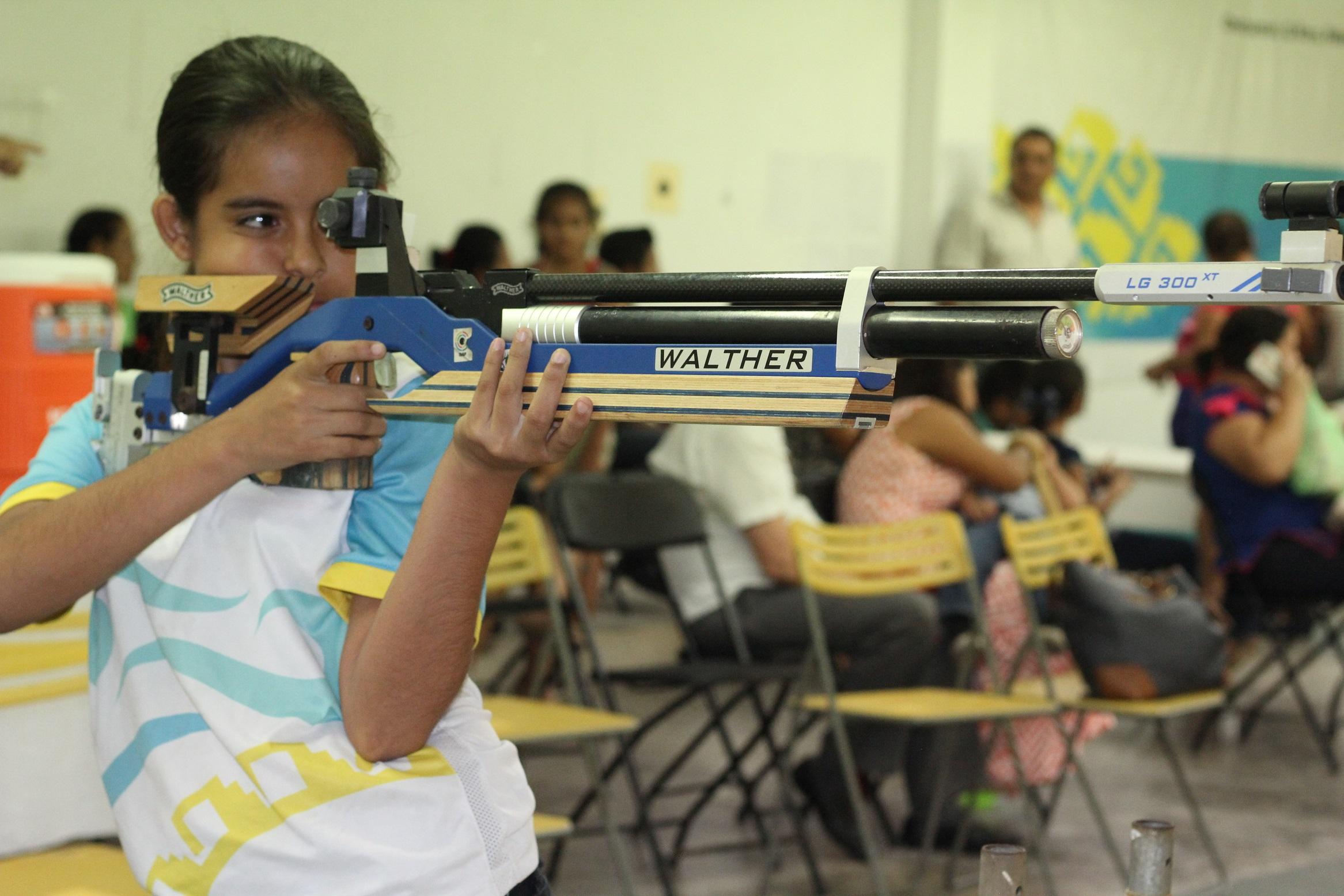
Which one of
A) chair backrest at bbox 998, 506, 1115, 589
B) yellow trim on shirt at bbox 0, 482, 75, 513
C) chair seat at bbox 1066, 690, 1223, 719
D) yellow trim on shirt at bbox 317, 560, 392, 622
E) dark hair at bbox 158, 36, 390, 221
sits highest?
dark hair at bbox 158, 36, 390, 221

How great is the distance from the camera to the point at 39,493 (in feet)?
3.76

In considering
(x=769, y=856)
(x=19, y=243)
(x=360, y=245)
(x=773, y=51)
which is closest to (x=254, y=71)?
(x=360, y=245)

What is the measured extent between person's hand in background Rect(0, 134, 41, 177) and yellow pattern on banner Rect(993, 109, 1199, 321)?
4.71m

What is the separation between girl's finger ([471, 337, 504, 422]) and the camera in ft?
3.10

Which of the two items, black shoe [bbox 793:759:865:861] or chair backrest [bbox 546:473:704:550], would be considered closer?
chair backrest [bbox 546:473:704:550]

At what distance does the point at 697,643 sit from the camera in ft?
12.0

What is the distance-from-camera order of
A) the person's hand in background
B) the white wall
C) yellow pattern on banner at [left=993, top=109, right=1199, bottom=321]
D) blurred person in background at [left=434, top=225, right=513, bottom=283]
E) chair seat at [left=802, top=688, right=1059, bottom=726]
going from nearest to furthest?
1. chair seat at [left=802, top=688, right=1059, bottom=726]
2. the person's hand in background
3. the white wall
4. blurred person in background at [left=434, top=225, right=513, bottom=283]
5. yellow pattern on banner at [left=993, top=109, right=1199, bottom=321]

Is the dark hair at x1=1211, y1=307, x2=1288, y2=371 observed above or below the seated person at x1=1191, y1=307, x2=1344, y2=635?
above

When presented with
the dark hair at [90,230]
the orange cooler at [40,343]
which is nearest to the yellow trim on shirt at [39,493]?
the orange cooler at [40,343]

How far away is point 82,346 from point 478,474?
185 cm

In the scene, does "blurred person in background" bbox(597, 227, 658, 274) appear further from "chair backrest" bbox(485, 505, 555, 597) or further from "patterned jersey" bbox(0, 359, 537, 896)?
"patterned jersey" bbox(0, 359, 537, 896)

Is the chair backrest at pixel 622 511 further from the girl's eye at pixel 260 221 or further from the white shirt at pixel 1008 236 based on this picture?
the white shirt at pixel 1008 236

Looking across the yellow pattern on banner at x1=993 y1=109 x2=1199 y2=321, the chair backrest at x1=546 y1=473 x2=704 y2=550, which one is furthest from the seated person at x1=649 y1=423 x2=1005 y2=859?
the yellow pattern on banner at x1=993 y1=109 x2=1199 y2=321

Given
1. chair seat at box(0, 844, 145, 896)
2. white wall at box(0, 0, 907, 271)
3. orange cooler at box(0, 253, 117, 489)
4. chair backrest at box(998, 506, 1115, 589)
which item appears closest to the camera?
chair seat at box(0, 844, 145, 896)
